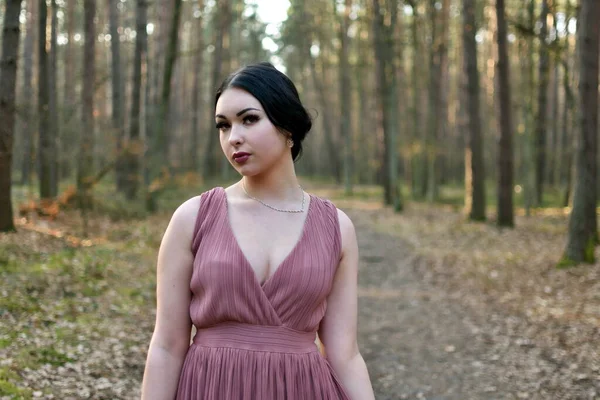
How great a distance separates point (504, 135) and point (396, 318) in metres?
9.58

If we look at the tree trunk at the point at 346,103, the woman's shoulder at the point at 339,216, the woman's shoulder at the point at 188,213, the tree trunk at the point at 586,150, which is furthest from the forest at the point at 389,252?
the tree trunk at the point at 346,103

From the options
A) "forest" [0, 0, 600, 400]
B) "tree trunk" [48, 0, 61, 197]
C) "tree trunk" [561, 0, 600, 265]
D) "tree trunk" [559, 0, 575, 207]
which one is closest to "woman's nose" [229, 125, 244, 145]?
"forest" [0, 0, 600, 400]

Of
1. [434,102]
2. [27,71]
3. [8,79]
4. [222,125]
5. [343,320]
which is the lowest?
[343,320]

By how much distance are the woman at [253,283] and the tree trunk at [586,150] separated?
9.68m

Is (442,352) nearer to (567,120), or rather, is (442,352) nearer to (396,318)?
(396,318)

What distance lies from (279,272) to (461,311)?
7942 millimetres

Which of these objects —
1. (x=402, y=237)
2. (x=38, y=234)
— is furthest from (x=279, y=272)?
(x=402, y=237)

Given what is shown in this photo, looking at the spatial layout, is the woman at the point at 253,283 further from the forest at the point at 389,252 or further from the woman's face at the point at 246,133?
the forest at the point at 389,252

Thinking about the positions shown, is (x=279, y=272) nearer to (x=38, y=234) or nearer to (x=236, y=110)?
(x=236, y=110)

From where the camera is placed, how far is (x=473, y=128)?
736 inches

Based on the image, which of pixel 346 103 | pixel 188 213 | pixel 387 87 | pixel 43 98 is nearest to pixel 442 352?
pixel 188 213

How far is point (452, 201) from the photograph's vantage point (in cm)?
2670

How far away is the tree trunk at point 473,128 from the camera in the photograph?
18391mm

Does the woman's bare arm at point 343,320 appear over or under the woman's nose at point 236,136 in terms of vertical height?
under
